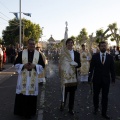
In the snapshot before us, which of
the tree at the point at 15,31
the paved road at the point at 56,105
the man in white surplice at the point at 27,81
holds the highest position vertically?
the tree at the point at 15,31

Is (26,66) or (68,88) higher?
(26,66)

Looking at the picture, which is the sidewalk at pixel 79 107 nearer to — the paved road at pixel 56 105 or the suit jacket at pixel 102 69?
the paved road at pixel 56 105

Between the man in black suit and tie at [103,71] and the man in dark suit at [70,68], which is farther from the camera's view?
the man in dark suit at [70,68]

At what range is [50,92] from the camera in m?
12.2

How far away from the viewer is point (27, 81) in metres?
8.20

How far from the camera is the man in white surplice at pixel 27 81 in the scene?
813 cm

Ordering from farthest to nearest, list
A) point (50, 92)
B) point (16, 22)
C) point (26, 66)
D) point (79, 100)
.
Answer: point (16, 22)
point (50, 92)
point (79, 100)
point (26, 66)

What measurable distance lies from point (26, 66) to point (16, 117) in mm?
1272

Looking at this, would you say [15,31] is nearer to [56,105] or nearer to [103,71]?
[56,105]

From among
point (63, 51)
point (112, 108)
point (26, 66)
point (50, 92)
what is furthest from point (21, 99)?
point (50, 92)

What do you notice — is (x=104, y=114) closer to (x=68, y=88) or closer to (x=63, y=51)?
(x=68, y=88)

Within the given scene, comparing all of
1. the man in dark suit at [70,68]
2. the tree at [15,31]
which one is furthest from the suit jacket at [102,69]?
the tree at [15,31]

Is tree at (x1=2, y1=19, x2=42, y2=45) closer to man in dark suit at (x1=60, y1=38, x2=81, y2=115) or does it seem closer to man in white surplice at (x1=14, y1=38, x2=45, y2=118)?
man in dark suit at (x1=60, y1=38, x2=81, y2=115)

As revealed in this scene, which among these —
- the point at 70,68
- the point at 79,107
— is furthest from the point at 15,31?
the point at 70,68
